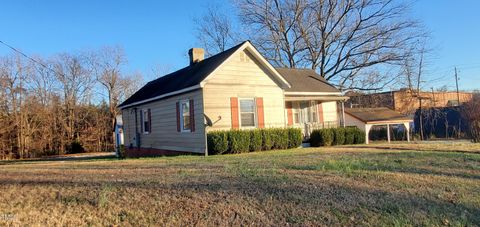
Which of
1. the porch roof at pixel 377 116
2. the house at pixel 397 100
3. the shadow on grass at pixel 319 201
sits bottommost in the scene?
the shadow on grass at pixel 319 201

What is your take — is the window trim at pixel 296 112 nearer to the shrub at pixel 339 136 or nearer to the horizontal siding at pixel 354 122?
the shrub at pixel 339 136

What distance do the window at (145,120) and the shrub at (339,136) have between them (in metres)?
9.26

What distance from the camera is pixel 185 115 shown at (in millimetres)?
15609

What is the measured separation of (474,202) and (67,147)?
30408mm

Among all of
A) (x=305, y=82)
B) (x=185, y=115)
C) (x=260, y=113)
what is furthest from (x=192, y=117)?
(x=305, y=82)

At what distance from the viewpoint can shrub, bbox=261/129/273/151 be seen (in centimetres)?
1510

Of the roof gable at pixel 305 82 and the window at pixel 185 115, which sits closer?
the window at pixel 185 115

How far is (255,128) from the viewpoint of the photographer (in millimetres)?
15430

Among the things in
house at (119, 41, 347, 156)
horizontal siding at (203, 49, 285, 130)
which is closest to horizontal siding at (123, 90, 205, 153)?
house at (119, 41, 347, 156)

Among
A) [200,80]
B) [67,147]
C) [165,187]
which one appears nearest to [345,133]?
[200,80]

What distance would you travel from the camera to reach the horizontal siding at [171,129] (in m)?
14.5

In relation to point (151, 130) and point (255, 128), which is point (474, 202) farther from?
point (151, 130)

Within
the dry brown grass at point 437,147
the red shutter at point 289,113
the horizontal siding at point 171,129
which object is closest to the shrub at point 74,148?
the horizontal siding at point 171,129

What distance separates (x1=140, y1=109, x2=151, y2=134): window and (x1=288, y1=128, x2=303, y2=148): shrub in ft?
24.6
